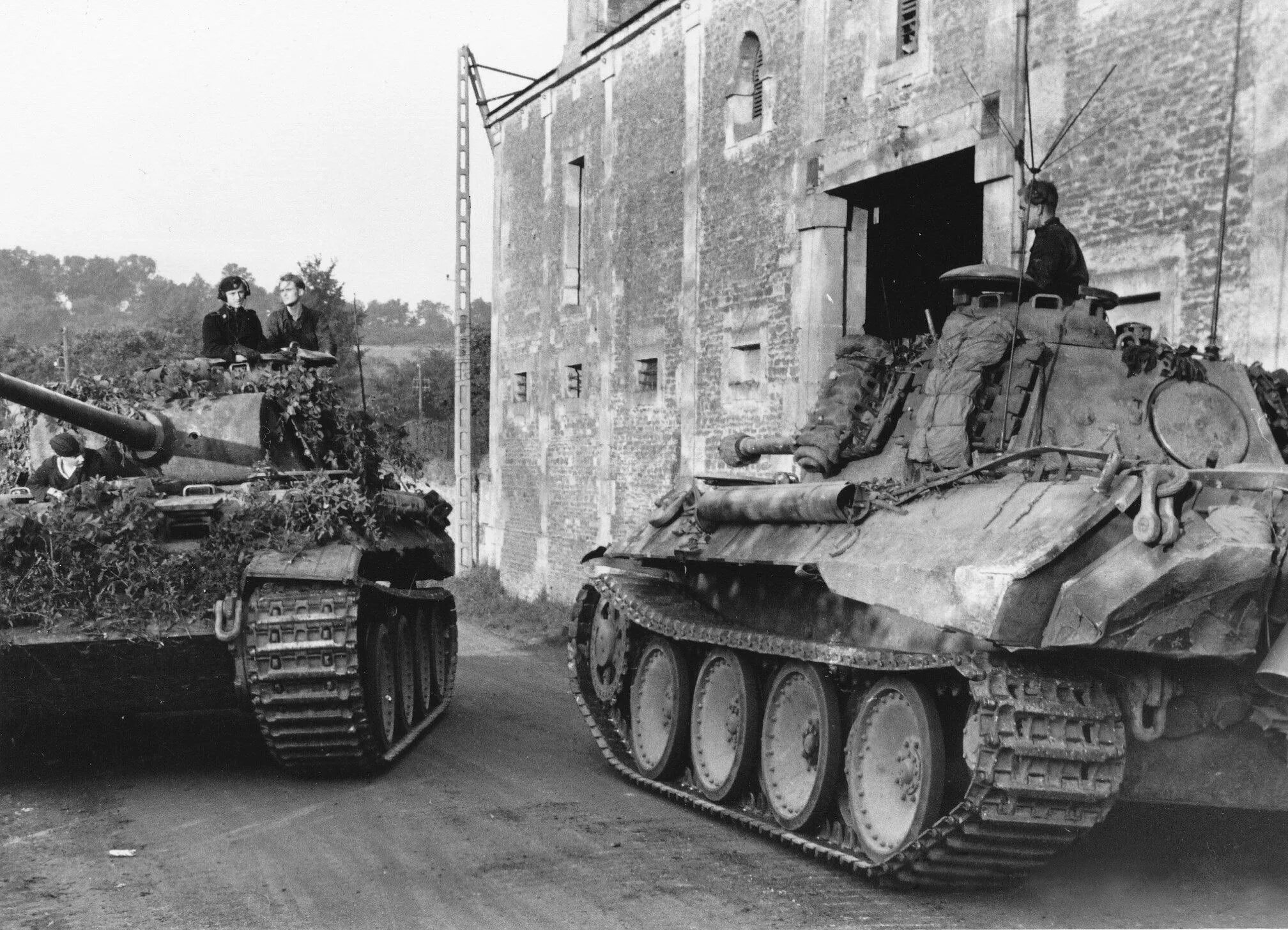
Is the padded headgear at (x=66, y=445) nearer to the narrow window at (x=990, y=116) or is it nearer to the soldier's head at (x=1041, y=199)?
the soldier's head at (x=1041, y=199)

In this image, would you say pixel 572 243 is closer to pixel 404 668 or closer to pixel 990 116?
pixel 990 116

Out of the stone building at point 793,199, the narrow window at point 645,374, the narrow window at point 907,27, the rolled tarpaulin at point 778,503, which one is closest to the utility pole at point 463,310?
the stone building at point 793,199

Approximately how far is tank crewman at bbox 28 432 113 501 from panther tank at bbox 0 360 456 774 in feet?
0.35

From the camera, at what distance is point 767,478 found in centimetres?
935

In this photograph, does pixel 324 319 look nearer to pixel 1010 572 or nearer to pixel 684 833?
pixel 684 833

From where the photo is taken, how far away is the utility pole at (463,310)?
23422 mm

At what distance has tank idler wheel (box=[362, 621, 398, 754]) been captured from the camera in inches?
346

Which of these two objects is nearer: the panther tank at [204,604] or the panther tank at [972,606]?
the panther tank at [972,606]

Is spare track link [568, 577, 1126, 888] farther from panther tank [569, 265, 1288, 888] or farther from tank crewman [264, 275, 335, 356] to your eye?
tank crewman [264, 275, 335, 356]

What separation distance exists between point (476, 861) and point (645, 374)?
12052 mm

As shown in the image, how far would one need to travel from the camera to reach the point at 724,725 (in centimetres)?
855

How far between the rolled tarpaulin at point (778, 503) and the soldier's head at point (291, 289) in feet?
13.7

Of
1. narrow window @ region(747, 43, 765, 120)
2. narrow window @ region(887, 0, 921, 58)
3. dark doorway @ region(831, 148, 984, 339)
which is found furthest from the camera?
narrow window @ region(747, 43, 765, 120)

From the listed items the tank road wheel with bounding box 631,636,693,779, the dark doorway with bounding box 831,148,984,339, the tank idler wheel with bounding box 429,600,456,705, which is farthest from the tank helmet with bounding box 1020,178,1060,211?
the tank idler wheel with bounding box 429,600,456,705
